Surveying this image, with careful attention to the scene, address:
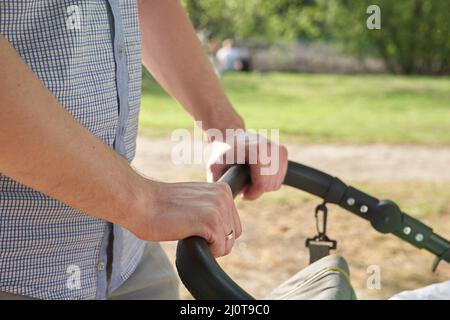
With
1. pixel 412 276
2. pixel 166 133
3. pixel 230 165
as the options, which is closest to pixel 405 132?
pixel 166 133

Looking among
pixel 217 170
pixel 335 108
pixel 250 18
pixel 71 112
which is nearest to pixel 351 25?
pixel 250 18

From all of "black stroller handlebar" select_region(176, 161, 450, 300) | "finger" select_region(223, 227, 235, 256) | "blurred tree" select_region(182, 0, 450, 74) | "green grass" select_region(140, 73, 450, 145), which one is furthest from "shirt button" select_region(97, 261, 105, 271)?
"blurred tree" select_region(182, 0, 450, 74)

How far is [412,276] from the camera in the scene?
16.0 ft

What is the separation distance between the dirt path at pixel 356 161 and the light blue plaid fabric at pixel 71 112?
5926 millimetres

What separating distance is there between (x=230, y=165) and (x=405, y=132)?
30.5 feet

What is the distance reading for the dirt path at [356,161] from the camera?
25.6 feet

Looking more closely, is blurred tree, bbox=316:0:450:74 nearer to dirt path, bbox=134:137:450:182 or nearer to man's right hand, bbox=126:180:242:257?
dirt path, bbox=134:137:450:182

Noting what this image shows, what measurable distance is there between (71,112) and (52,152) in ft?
0.93

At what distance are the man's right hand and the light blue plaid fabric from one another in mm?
265

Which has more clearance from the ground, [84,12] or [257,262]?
[84,12]

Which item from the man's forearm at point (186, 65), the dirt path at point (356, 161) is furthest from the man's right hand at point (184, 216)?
the dirt path at point (356, 161)

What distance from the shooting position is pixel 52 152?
106 cm
